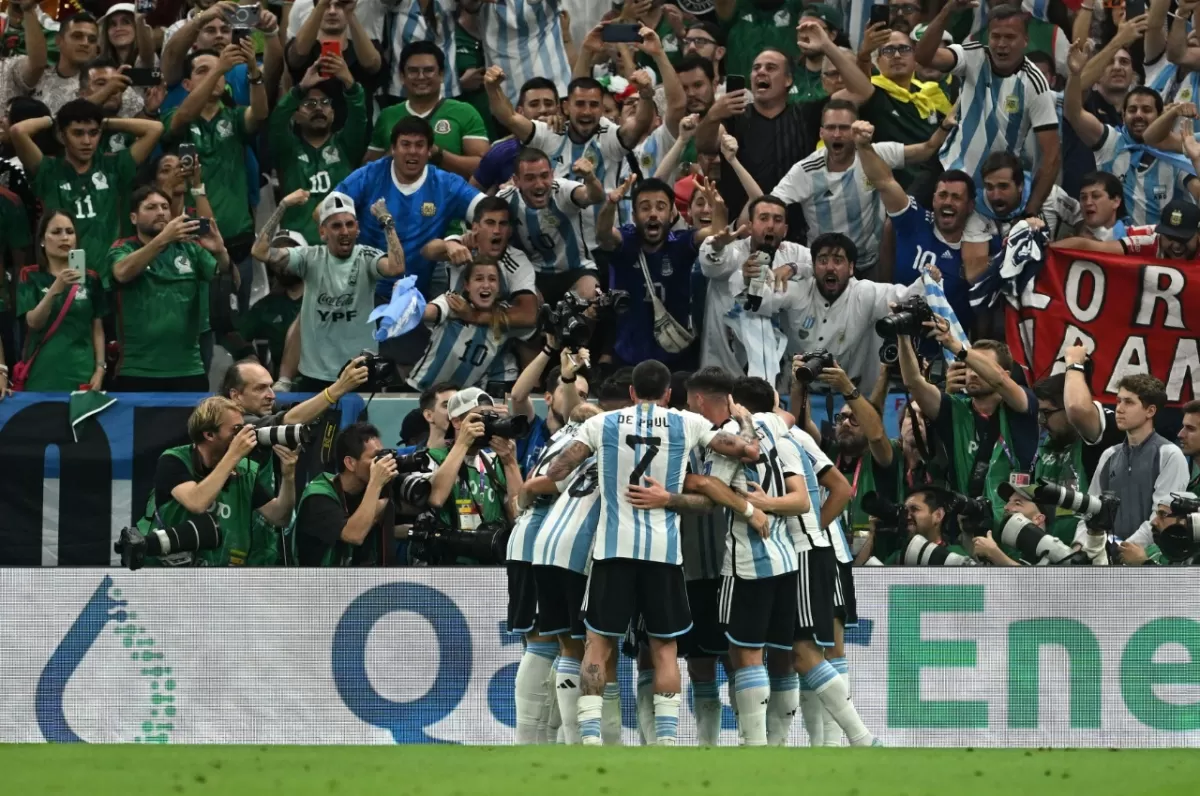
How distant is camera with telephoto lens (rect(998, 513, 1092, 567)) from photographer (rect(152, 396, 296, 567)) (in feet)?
13.3

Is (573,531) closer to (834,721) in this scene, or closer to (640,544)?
(640,544)

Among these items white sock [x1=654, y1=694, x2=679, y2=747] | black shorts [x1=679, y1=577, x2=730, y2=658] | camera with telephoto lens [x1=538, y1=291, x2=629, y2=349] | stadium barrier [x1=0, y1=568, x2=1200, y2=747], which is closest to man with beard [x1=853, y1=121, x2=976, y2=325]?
camera with telephoto lens [x1=538, y1=291, x2=629, y2=349]

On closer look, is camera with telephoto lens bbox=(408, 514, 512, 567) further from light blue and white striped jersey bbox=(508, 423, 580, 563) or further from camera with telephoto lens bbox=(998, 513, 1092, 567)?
camera with telephoto lens bbox=(998, 513, 1092, 567)

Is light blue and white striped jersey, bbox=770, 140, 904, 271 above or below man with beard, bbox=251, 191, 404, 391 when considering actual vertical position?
above

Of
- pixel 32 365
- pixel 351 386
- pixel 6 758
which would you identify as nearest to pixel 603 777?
pixel 6 758

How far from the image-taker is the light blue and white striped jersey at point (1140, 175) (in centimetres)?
1340

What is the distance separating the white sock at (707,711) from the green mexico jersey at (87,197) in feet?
19.0

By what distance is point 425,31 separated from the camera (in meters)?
14.7

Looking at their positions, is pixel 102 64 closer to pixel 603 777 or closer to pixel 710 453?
pixel 710 453

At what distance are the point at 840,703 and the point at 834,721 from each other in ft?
2.93

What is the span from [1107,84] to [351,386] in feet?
21.2

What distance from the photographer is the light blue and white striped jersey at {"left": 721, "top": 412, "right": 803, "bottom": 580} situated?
372 inches

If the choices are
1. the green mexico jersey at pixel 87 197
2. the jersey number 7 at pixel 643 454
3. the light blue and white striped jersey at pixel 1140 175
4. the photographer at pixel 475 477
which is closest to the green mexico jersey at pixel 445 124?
the green mexico jersey at pixel 87 197

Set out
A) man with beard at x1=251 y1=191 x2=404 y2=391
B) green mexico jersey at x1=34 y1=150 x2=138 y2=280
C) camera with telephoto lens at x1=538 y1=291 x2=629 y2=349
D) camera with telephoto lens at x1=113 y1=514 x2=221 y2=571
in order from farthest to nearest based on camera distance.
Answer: green mexico jersey at x1=34 y1=150 x2=138 y2=280, man with beard at x1=251 y1=191 x2=404 y2=391, camera with telephoto lens at x1=538 y1=291 x2=629 y2=349, camera with telephoto lens at x1=113 y1=514 x2=221 y2=571
